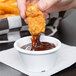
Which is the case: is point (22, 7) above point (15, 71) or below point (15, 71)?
above

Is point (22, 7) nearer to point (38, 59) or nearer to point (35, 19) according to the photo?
point (35, 19)

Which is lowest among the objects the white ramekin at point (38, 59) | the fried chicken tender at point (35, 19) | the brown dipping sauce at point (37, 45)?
the white ramekin at point (38, 59)

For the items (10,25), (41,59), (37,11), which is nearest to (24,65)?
(41,59)

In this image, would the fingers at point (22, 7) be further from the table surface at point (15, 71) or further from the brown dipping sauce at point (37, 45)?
the table surface at point (15, 71)

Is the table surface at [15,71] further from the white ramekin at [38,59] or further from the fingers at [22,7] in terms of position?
the fingers at [22,7]

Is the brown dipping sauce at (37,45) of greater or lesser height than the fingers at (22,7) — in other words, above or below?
below

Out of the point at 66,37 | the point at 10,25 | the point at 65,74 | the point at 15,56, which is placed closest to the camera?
the point at 65,74


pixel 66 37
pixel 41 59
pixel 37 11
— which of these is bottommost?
pixel 66 37

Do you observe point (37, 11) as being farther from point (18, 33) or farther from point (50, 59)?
point (18, 33)

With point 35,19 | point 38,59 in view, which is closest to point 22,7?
point 35,19

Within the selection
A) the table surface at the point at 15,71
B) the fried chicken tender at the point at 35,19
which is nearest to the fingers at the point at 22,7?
the fried chicken tender at the point at 35,19

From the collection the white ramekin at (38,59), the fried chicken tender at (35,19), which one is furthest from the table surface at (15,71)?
the fried chicken tender at (35,19)
